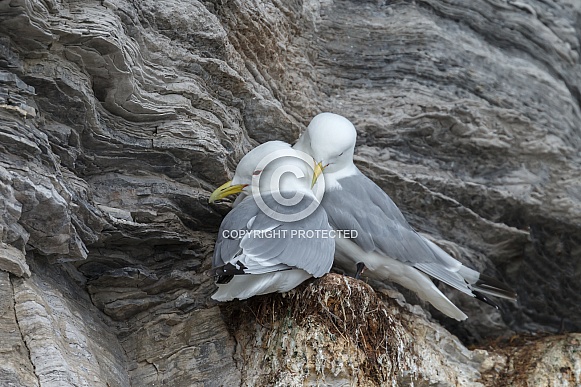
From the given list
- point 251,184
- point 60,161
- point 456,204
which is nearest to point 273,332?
point 251,184

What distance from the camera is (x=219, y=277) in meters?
3.86

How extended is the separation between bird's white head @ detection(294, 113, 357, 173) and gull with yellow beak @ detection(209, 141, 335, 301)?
8cm

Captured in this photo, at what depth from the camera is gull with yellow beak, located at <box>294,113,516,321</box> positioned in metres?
4.23

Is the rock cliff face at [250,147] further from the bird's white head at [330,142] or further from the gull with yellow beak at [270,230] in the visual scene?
the bird's white head at [330,142]

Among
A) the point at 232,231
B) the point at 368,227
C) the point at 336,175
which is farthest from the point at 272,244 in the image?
the point at 336,175

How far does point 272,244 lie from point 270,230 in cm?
9

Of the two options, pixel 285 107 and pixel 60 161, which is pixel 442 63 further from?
pixel 60 161

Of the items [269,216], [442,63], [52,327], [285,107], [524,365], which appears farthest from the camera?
[442,63]

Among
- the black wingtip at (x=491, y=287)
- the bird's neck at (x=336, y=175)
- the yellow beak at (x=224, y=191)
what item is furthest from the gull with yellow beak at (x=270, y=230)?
the black wingtip at (x=491, y=287)

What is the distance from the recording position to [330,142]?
4.26 m

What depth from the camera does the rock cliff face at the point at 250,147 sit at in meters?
3.54

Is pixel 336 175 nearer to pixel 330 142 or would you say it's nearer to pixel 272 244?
pixel 330 142

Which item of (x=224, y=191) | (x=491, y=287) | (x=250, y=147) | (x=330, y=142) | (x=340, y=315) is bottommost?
(x=491, y=287)

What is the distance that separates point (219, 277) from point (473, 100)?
2103 mm
